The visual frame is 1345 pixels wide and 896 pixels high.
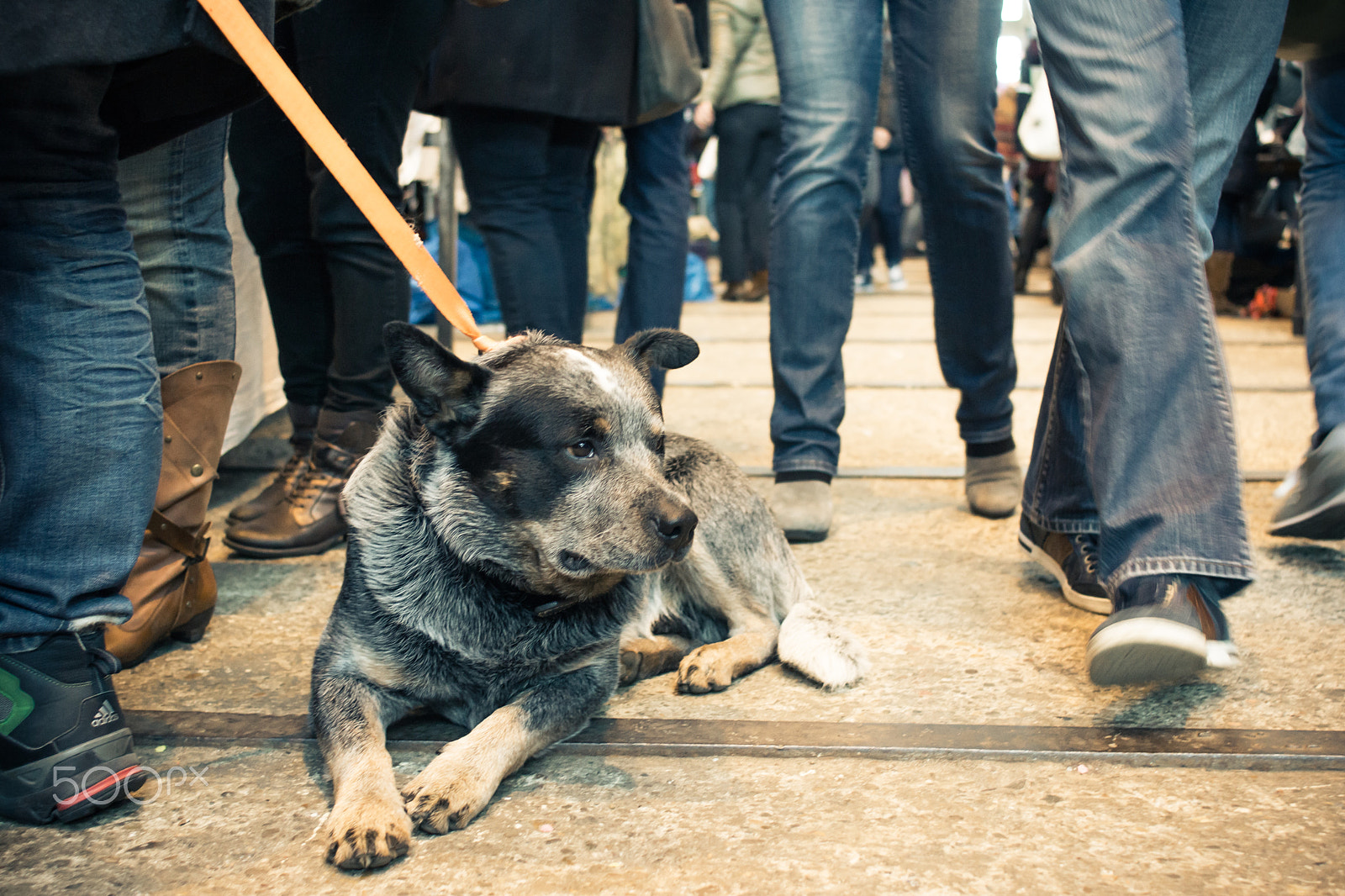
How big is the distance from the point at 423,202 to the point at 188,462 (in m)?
5.39

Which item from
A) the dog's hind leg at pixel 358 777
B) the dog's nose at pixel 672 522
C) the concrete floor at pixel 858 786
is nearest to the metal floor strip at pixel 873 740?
the concrete floor at pixel 858 786

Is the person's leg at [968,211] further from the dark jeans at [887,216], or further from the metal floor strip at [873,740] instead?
the dark jeans at [887,216]

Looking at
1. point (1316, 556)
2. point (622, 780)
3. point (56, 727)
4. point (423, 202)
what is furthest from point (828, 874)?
point (423, 202)

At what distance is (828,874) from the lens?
1.43m

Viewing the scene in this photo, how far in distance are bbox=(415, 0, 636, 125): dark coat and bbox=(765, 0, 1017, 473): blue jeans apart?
1.65 ft

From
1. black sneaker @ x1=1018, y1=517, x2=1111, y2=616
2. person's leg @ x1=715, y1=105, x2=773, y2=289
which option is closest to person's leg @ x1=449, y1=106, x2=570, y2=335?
black sneaker @ x1=1018, y1=517, x2=1111, y2=616

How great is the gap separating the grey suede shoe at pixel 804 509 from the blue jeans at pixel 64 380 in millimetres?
1721

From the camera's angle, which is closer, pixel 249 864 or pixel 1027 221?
pixel 249 864

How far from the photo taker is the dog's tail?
2070 millimetres

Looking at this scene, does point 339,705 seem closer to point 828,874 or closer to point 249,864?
point 249,864

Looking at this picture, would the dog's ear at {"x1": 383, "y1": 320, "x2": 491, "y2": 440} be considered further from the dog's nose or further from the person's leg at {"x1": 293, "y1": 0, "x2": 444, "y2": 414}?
the person's leg at {"x1": 293, "y1": 0, "x2": 444, "y2": 414}

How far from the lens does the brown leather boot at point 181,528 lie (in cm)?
213

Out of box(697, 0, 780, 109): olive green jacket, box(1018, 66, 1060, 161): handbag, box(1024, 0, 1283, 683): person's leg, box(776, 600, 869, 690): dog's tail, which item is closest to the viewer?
box(1024, 0, 1283, 683): person's leg

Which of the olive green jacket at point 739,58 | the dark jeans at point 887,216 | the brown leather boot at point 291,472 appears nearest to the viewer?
the brown leather boot at point 291,472
